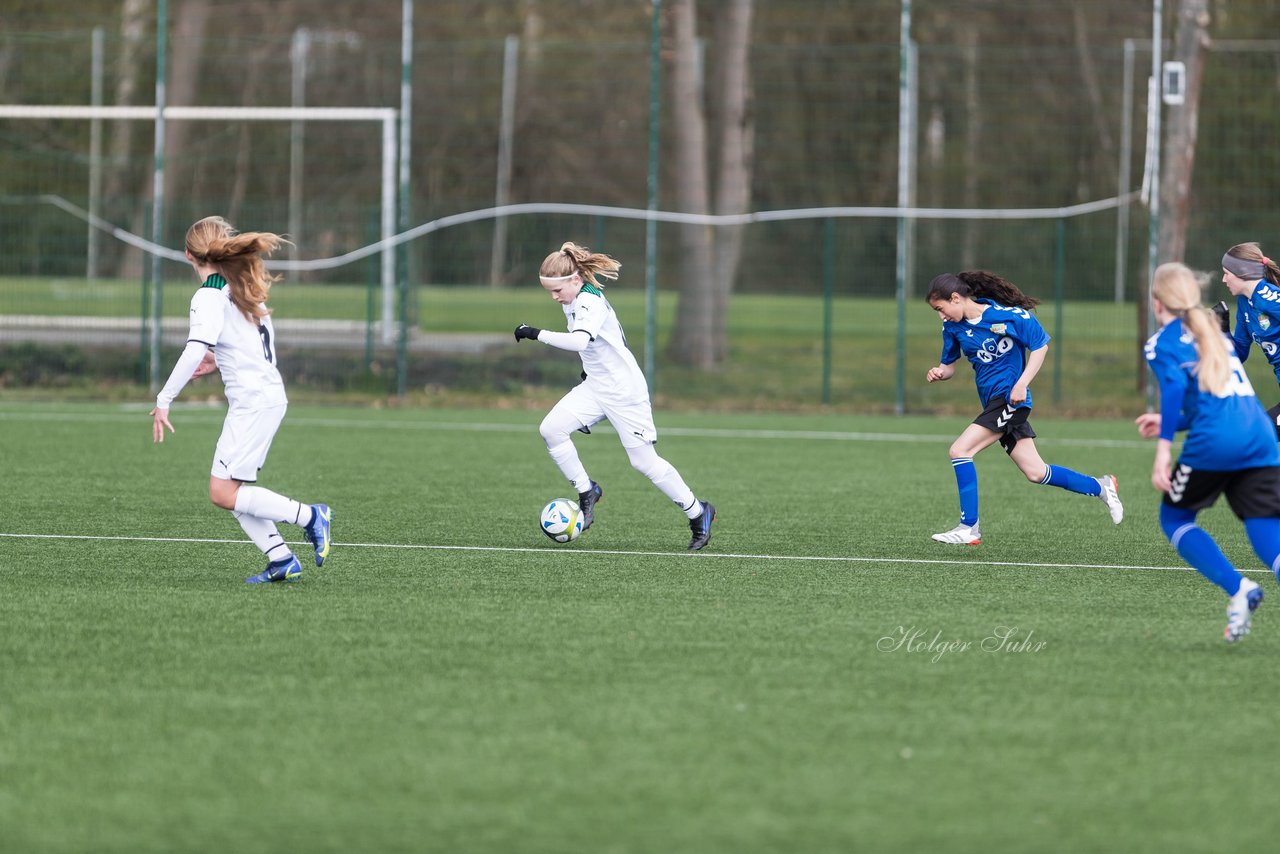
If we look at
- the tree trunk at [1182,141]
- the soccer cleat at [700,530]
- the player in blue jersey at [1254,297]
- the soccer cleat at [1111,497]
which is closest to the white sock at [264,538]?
the soccer cleat at [700,530]

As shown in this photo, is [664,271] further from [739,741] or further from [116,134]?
[116,134]

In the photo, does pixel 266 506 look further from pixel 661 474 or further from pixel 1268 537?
pixel 1268 537

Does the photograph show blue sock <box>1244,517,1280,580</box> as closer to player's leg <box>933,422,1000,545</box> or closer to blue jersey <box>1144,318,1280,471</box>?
blue jersey <box>1144,318,1280,471</box>

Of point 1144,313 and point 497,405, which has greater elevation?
point 1144,313

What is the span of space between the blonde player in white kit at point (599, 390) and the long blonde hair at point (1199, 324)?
3.30 m

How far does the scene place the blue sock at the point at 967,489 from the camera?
31.6 feet

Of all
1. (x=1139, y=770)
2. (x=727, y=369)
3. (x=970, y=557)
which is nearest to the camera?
(x=1139, y=770)

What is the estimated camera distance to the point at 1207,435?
644 cm

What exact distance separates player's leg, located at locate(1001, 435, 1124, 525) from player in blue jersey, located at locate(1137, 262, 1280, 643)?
322 centimetres

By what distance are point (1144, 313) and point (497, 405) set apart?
8.39 metres

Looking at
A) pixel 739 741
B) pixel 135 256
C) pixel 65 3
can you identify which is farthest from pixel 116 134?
pixel 739 741

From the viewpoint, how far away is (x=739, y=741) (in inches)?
203

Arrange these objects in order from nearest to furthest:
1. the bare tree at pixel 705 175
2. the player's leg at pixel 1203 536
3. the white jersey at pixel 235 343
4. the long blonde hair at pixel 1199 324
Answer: the long blonde hair at pixel 1199 324 < the player's leg at pixel 1203 536 < the white jersey at pixel 235 343 < the bare tree at pixel 705 175

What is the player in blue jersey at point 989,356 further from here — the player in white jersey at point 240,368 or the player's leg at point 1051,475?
the player in white jersey at point 240,368
